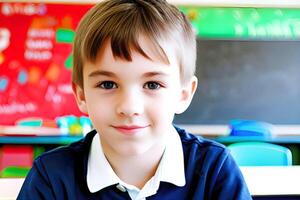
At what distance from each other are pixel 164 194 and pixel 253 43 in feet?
8.70

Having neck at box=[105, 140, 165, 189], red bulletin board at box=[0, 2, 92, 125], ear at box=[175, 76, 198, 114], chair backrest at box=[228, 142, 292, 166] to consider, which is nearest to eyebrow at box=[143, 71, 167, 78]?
ear at box=[175, 76, 198, 114]

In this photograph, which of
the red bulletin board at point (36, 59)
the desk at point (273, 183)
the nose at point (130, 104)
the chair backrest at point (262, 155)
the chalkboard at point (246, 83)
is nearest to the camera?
the nose at point (130, 104)

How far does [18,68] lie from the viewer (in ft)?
10.6

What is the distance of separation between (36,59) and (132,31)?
2.54m

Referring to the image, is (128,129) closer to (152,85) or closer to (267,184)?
(152,85)

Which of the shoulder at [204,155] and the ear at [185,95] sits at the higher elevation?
the ear at [185,95]

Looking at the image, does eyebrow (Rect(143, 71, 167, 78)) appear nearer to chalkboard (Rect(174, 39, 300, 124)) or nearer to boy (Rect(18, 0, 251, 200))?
boy (Rect(18, 0, 251, 200))

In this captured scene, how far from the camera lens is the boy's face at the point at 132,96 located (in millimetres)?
792

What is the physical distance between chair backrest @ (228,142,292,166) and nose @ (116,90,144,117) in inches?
58.2

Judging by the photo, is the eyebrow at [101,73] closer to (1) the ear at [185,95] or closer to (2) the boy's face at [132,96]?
(2) the boy's face at [132,96]

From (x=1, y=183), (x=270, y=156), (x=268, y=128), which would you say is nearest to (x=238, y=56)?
(x=268, y=128)

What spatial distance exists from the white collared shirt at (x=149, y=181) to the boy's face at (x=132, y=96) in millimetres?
96

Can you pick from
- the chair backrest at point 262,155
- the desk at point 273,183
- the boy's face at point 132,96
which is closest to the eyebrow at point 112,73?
the boy's face at point 132,96

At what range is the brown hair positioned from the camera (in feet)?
2.71
